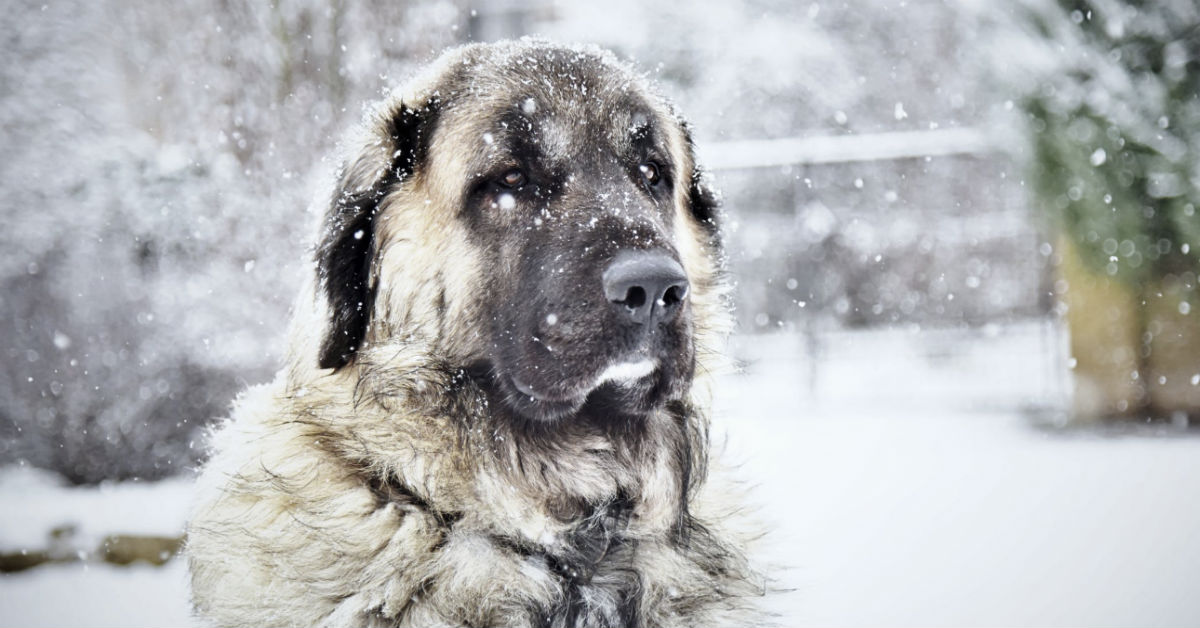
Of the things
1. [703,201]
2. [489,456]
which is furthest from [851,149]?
[489,456]

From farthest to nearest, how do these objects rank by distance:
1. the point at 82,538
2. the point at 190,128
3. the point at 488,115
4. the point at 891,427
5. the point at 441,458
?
the point at 891,427 < the point at 190,128 < the point at 82,538 < the point at 488,115 < the point at 441,458

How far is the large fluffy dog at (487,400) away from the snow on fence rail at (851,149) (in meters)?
4.40

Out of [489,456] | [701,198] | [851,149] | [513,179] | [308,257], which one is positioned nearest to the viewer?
[489,456]

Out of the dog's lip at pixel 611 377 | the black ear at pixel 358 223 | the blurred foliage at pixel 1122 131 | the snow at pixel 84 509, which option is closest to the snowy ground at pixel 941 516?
the snow at pixel 84 509

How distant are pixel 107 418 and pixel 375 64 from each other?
2240mm

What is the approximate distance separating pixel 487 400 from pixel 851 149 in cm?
543

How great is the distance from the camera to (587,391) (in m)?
1.68

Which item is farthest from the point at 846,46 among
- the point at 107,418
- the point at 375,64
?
the point at 107,418

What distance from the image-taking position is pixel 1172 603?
99.3 inches

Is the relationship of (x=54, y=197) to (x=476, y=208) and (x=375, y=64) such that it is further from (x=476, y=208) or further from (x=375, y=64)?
(x=476, y=208)

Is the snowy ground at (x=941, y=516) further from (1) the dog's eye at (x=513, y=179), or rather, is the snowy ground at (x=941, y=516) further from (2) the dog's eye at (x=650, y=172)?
(1) the dog's eye at (x=513, y=179)

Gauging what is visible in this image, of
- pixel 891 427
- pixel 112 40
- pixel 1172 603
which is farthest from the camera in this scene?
pixel 891 427

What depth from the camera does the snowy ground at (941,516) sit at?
8.76 ft

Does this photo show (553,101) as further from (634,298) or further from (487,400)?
(487,400)
